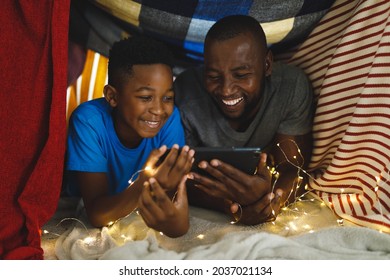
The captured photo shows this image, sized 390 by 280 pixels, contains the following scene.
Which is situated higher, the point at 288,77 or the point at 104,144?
the point at 288,77

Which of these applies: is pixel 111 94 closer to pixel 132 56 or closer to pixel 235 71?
pixel 132 56

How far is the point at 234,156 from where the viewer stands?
3.53 feet

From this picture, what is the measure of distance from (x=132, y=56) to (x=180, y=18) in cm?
27

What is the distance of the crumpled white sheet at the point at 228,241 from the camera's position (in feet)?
3.27

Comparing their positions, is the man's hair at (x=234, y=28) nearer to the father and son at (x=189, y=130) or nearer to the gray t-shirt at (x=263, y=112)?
the father and son at (x=189, y=130)

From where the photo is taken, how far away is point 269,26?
4.53 ft

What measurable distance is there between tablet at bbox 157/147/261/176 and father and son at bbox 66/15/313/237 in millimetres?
14

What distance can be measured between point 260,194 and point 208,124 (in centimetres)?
30

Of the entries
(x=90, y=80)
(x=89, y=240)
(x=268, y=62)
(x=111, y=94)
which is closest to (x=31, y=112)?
(x=111, y=94)

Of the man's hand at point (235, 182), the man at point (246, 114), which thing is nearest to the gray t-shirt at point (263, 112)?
the man at point (246, 114)

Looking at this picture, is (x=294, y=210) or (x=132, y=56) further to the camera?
(x=294, y=210)

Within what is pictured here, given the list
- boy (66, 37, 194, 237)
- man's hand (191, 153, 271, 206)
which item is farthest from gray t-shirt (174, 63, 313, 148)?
man's hand (191, 153, 271, 206)

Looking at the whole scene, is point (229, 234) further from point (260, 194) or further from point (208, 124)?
point (208, 124)

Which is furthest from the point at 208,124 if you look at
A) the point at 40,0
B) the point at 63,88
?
the point at 40,0
